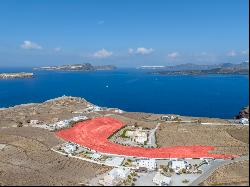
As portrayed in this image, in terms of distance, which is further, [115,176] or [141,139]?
[141,139]

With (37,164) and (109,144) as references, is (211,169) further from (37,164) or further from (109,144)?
(37,164)

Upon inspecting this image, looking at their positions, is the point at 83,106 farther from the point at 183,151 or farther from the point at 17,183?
the point at 17,183

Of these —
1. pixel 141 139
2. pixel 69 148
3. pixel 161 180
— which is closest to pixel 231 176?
pixel 161 180

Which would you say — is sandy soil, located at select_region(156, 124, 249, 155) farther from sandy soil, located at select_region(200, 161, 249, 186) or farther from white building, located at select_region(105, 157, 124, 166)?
white building, located at select_region(105, 157, 124, 166)

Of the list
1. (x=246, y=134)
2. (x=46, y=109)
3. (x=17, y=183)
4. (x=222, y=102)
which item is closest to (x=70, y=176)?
(x=17, y=183)

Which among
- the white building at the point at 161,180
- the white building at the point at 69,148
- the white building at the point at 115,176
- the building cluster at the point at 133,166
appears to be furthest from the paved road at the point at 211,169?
the white building at the point at 69,148

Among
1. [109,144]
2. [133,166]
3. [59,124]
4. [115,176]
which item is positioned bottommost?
[133,166]

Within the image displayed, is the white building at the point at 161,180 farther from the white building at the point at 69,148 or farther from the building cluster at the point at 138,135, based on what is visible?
the building cluster at the point at 138,135
